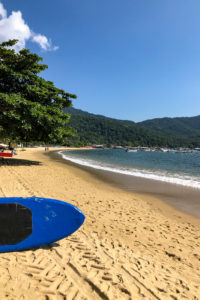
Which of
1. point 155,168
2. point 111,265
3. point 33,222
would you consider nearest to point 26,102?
point 33,222

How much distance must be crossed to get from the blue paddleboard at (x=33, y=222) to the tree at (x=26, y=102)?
40.2 ft

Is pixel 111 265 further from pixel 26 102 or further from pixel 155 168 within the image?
pixel 155 168

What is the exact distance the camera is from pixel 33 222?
400 cm

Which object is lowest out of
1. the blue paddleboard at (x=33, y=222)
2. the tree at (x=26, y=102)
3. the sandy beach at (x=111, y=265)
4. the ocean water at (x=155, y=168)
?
the ocean water at (x=155, y=168)

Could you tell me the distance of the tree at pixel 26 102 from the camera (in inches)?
594

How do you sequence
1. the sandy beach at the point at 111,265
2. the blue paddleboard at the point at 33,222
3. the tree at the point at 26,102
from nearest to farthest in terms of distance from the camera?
1. the sandy beach at the point at 111,265
2. the blue paddleboard at the point at 33,222
3. the tree at the point at 26,102

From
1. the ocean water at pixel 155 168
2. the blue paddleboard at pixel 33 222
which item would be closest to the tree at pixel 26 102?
the ocean water at pixel 155 168

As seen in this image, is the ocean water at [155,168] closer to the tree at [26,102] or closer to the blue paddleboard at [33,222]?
the tree at [26,102]

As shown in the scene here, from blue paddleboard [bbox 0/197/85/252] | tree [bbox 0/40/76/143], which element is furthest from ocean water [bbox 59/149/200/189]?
blue paddleboard [bbox 0/197/85/252]

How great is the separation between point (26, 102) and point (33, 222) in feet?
43.9

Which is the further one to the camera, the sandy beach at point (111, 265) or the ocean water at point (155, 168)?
the ocean water at point (155, 168)

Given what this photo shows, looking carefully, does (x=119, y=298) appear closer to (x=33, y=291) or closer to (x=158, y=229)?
(x=33, y=291)

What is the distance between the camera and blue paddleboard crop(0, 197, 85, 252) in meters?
3.75

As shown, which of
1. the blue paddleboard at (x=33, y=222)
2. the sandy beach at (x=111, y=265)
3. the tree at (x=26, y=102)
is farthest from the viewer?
the tree at (x=26, y=102)
